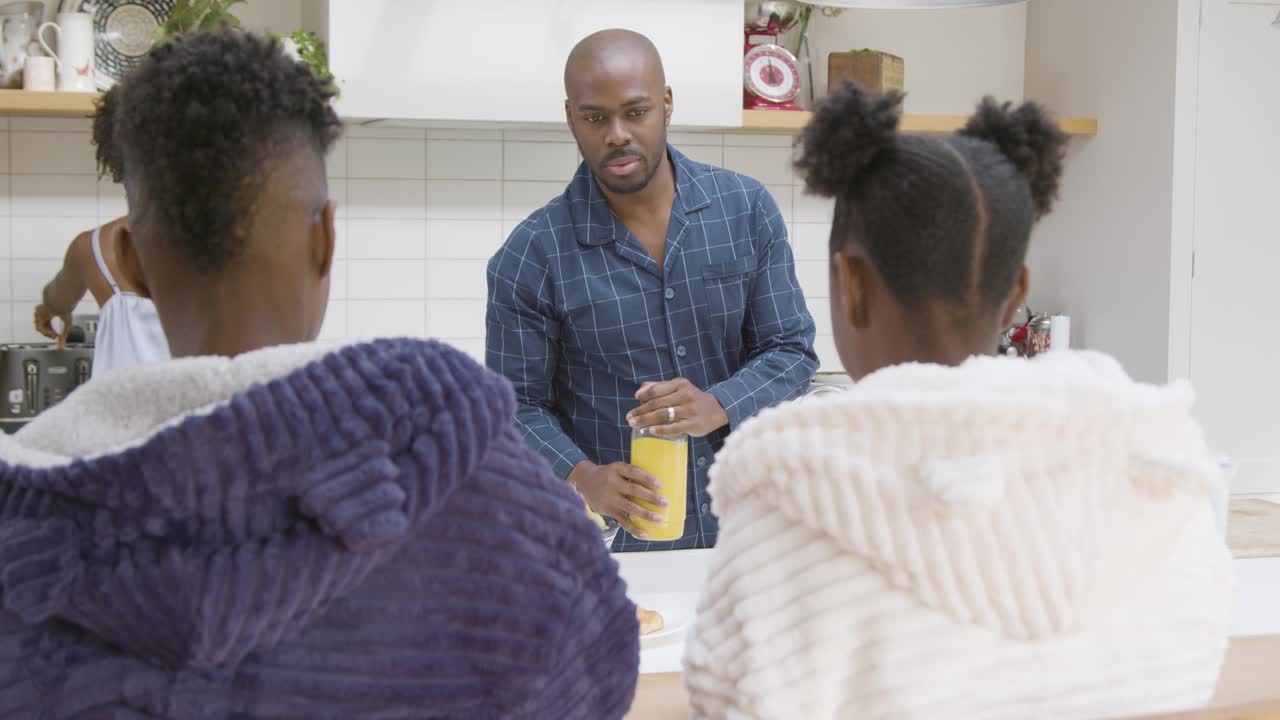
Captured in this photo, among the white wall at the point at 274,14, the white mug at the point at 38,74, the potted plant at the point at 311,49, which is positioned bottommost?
the white mug at the point at 38,74

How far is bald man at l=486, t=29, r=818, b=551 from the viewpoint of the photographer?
1.76 meters

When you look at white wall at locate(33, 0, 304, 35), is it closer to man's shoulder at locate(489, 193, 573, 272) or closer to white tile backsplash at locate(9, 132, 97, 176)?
white tile backsplash at locate(9, 132, 97, 176)

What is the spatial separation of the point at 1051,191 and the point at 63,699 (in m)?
0.75

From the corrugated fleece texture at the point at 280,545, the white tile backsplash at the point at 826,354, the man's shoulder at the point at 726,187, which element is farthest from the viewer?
the white tile backsplash at the point at 826,354

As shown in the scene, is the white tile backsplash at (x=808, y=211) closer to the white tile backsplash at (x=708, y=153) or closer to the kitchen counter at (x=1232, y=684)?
the white tile backsplash at (x=708, y=153)

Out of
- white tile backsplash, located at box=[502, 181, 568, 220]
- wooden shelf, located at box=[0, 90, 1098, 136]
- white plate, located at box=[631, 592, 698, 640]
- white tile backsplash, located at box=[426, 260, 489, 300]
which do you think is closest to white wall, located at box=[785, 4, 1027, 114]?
wooden shelf, located at box=[0, 90, 1098, 136]

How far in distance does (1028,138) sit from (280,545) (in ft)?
1.97

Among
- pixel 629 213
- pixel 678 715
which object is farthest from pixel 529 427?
pixel 678 715

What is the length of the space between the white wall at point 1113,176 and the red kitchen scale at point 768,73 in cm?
75

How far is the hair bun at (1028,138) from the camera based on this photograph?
872mm

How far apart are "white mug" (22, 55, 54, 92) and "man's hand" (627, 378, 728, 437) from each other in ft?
6.25

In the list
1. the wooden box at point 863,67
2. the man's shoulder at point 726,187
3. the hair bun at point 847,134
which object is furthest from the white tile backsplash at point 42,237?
the hair bun at point 847,134

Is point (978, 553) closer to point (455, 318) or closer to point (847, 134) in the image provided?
point (847, 134)

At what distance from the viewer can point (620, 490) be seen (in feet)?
4.84
